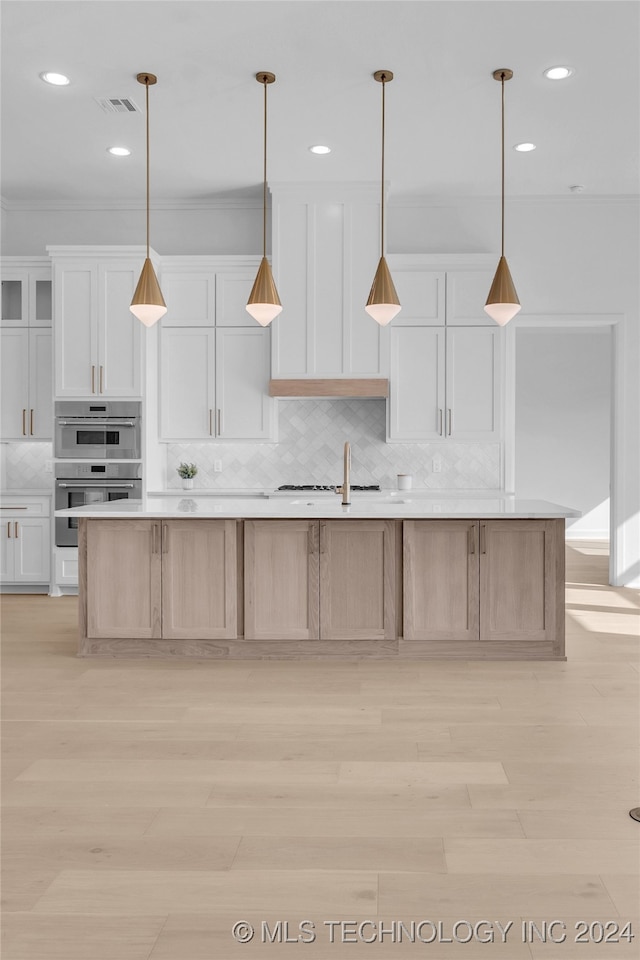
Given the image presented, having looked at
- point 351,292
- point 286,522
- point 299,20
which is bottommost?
point 286,522

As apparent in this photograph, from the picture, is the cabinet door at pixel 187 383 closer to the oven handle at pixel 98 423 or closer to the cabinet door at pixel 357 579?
the oven handle at pixel 98 423

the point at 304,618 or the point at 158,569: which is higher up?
the point at 158,569

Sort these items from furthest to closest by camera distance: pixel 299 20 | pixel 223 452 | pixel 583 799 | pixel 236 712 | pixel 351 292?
pixel 223 452
pixel 351 292
pixel 299 20
pixel 236 712
pixel 583 799

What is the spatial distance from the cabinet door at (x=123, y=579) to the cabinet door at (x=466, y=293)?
3219 mm

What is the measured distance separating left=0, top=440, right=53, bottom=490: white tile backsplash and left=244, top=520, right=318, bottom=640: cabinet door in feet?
10.2

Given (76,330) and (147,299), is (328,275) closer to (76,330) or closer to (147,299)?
(76,330)

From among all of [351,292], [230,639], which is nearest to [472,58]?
[351,292]

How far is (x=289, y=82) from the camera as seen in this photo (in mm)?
4414

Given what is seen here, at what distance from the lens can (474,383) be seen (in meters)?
6.24

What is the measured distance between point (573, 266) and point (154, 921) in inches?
236

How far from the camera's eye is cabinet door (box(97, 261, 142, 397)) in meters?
6.11

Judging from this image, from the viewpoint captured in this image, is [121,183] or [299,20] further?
[121,183]

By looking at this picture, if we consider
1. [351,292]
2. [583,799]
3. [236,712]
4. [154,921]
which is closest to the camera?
[154,921]

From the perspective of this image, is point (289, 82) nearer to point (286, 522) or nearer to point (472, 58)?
point (472, 58)
